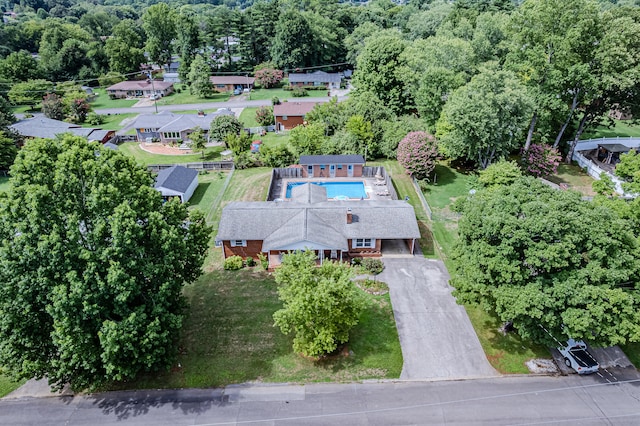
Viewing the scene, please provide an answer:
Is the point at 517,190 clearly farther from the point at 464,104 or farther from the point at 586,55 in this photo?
the point at 586,55

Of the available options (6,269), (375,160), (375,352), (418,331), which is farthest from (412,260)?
(6,269)

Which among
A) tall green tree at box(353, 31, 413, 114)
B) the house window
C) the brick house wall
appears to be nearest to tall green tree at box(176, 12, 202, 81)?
tall green tree at box(353, 31, 413, 114)

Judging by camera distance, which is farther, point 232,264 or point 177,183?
point 177,183

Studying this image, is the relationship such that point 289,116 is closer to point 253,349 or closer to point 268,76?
point 268,76

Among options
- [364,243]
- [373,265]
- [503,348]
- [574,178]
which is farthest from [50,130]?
[574,178]

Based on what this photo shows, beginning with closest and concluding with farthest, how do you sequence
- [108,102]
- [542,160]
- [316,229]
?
[316,229] → [542,160] → [108,102]

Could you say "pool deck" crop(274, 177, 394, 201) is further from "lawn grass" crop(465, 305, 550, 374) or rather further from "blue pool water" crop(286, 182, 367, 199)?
"lawn grass" crop(465, 305, 550, 374)

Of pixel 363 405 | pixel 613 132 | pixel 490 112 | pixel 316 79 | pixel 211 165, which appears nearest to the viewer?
pixel 363 405
